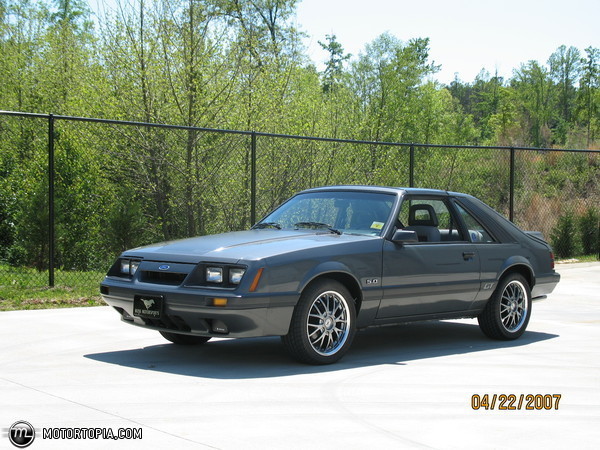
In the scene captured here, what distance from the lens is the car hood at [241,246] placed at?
22.4ft

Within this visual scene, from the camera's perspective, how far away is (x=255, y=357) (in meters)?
7.49

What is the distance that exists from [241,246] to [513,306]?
340 centimetres

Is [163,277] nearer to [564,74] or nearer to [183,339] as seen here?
[183,339]

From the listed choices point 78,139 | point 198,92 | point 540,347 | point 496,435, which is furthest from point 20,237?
point 496,435

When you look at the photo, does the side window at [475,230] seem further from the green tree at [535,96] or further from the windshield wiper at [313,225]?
the green tree at [535,96]

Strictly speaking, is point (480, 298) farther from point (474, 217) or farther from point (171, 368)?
point (171, 368)

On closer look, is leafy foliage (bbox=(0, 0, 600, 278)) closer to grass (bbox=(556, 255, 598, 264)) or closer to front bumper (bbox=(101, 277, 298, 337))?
grass (bbox=(556, 255, 598, 264))

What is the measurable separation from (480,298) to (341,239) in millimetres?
1951

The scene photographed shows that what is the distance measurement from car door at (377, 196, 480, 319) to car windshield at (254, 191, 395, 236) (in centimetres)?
24

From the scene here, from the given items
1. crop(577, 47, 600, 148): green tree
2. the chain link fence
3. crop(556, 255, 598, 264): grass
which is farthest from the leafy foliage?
crop(577, 47, 600, 148): green tree

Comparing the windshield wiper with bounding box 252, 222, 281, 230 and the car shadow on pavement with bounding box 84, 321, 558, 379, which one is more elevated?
the windshield wiper with bounding box 252, 222, 281, 230

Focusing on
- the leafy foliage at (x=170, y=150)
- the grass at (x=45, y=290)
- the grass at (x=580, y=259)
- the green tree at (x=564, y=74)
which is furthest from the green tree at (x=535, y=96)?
the grass at (x=45, y=290)

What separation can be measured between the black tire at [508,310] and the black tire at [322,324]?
208 cm

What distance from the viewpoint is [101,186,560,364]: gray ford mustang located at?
6.70m
